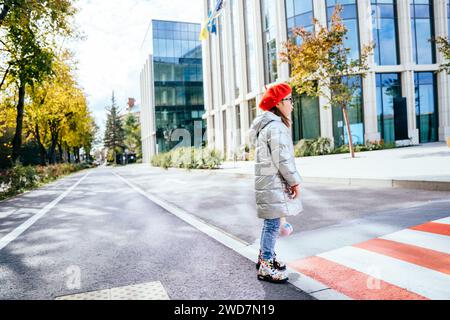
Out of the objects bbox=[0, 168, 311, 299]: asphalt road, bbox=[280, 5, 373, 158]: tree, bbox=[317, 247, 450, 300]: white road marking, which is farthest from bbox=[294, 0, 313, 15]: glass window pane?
bbox=[317, 247, 450, 300]: white road marking

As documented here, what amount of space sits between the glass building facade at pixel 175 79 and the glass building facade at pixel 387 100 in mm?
33924

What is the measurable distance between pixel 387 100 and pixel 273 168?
2531cm

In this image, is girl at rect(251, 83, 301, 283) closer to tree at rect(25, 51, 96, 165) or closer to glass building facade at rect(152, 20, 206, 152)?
tree at rect(25, 51, 96, 165)

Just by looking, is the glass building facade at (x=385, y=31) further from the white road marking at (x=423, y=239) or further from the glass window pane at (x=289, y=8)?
the white road marking at (x=423, y=239)

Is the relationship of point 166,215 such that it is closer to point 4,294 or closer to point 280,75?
point 4,294

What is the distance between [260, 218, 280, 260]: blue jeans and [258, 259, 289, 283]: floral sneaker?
7cm

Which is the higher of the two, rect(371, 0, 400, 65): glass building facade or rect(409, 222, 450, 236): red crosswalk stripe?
rect(371, 0, 400, 65): glass building facade

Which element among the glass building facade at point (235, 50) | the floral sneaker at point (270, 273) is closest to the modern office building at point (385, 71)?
the glass building facade at point (235, 50)

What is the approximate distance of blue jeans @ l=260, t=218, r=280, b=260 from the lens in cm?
316

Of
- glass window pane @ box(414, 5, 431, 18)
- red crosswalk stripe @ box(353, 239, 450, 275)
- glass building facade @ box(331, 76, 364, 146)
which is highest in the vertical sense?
glass window pane @ box(414, 5, 431, 18)

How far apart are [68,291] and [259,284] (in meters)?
1.77

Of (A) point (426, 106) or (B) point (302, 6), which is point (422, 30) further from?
(B) point (302, 6)

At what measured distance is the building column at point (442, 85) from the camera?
83.1 feet

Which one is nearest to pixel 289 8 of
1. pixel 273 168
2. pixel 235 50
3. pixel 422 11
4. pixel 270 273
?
pixel 235 50
